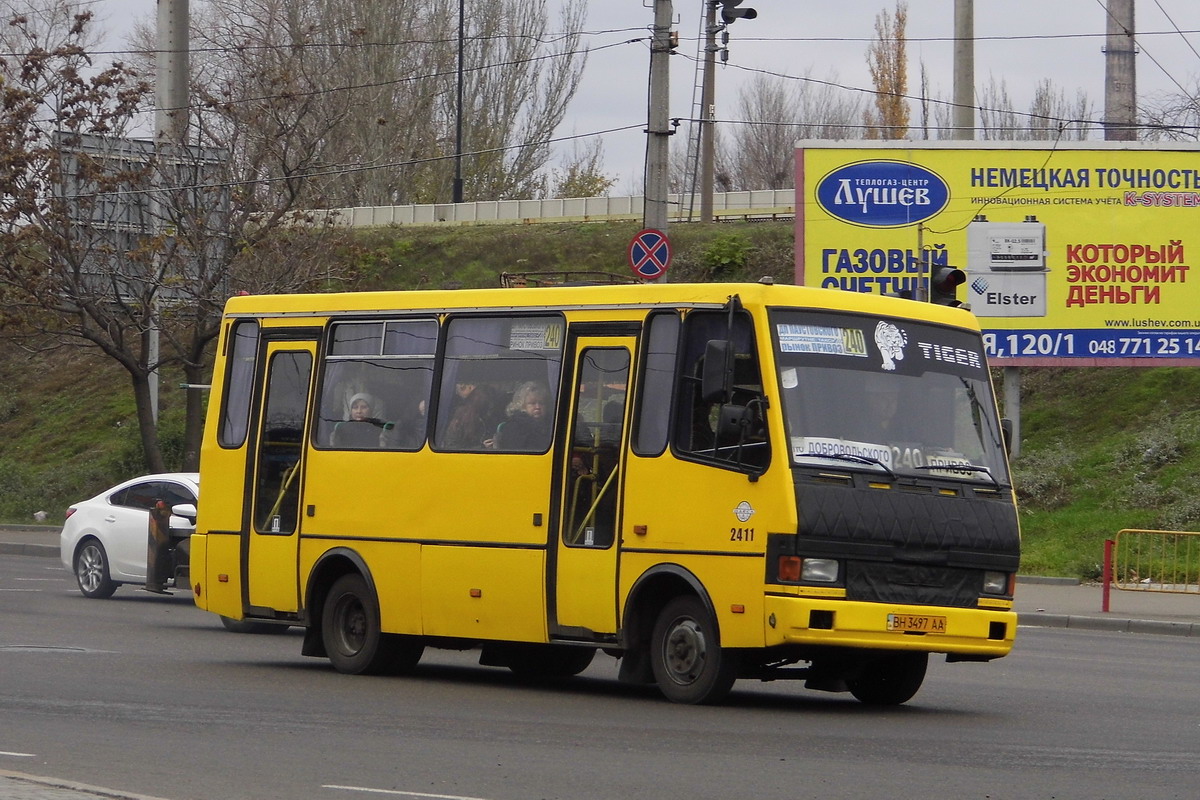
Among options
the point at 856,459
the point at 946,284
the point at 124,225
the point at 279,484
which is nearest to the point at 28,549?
the point at 124,225

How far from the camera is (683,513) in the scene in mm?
11797

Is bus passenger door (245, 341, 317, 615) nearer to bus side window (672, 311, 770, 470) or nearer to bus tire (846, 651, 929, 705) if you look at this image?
bus side window (672, 311, 770, 470)

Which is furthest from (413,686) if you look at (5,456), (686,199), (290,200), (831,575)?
(686,199)

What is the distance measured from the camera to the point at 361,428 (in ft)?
46.8

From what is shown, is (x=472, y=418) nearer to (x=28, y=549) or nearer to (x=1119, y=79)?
(x=28, y=549)

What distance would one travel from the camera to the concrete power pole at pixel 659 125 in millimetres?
22686

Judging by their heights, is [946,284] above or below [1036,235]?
below

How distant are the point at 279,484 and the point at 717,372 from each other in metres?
4.70

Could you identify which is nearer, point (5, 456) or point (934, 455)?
point (934, 455)

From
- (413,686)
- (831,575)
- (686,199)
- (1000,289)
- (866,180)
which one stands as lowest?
(413,686)

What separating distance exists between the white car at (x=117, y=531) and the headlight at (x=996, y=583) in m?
11.6

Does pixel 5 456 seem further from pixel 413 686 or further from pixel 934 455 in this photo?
pixel 934 455

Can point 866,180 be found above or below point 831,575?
above

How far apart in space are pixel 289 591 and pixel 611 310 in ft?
12.6
